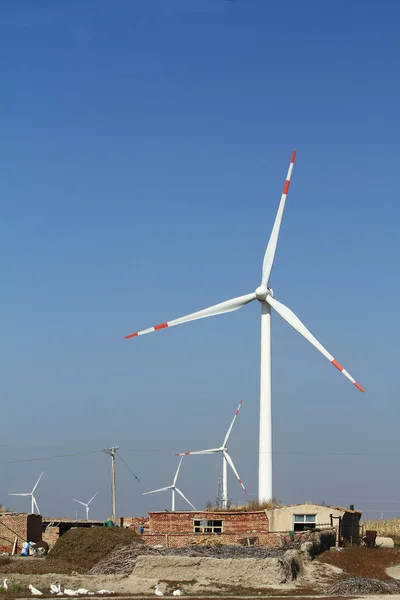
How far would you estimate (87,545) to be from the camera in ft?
160

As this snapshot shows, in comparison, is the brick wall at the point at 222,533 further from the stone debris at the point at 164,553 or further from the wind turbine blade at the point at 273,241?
the wind turbine blade at the point at 273,241

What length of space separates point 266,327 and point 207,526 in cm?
1335

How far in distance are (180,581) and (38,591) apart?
20.5ft

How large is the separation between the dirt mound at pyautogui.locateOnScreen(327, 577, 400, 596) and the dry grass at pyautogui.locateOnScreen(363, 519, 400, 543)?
109 ft

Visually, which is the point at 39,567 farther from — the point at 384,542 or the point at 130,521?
the point at 384,542

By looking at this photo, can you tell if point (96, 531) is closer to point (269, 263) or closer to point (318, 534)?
point (318, 534)

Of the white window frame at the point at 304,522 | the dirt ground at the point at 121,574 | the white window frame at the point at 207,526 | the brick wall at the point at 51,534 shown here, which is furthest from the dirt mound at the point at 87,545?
the white window frame at the point at 304,522

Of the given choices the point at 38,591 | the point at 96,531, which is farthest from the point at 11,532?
the point at 38,591

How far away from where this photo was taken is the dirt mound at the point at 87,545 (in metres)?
48.0

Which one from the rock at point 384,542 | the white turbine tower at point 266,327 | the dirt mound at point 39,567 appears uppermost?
the white turbine tower at point 266,327

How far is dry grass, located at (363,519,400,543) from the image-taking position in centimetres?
7593

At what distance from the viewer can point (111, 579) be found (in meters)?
42.8

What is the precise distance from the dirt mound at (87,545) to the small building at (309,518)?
801cm

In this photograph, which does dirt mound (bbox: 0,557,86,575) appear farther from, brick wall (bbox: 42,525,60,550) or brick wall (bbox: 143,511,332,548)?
brick wall (bbox: 42,525,60,550)
